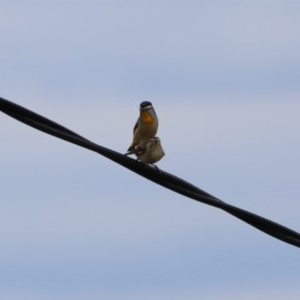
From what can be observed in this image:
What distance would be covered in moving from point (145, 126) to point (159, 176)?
4.86 m

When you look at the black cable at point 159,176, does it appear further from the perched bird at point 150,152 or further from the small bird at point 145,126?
the small bird at point 145,126

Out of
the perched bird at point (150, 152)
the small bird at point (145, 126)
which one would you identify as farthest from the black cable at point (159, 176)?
the small bird at point (145, 126)

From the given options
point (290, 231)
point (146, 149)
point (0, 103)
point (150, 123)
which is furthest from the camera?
point (150, 123)

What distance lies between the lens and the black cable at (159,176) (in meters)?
8.37

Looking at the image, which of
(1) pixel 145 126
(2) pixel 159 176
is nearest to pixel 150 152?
(1) pixel 145 126

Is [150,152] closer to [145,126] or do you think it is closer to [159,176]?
[145,126]

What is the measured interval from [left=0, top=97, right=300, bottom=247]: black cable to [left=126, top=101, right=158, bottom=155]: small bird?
4.16 meters

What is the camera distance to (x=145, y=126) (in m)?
13.7

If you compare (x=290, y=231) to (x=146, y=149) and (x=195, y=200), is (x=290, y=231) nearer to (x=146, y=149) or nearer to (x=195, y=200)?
(x=195, y=200)

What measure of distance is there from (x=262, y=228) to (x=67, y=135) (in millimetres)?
1707

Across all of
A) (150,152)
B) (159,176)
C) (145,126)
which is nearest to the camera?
(159,176)

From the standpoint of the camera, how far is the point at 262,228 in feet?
28.8

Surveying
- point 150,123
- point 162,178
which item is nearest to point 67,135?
point 162,178

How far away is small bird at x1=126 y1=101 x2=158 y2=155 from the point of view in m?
13.3
